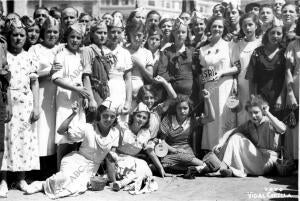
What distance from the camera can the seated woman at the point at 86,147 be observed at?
4.96 m

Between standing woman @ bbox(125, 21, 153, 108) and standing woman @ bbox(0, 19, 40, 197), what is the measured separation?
1404 mm

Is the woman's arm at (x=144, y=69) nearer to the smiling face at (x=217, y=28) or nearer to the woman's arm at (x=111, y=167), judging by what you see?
the smiling face at (x=217, y=28)

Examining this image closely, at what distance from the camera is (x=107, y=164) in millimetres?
5273

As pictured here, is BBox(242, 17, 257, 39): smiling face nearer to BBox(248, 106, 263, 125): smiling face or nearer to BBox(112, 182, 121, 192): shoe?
BBox(248, 106, 263, 125): smiling face

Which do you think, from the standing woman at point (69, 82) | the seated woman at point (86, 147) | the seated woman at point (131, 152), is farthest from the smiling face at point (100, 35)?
the seated woman at point (131, 152)

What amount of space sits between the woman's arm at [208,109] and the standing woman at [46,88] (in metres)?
1.91

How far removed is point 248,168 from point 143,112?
4.85 feet

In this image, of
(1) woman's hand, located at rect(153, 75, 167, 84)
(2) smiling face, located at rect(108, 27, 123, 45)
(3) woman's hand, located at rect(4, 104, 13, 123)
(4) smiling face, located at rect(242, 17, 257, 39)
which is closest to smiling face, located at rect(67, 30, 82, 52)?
(2) smiling face, located at rect(108, 27, 123, 45)

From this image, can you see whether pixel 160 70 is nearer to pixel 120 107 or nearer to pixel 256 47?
pixel 120 107

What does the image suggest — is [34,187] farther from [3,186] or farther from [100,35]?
[100,35]

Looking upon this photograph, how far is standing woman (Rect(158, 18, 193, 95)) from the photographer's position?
20.0ft

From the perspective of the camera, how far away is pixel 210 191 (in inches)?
198

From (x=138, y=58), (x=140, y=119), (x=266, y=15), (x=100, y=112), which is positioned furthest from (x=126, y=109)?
(x=266, y=15)

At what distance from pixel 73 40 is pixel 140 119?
124cm
